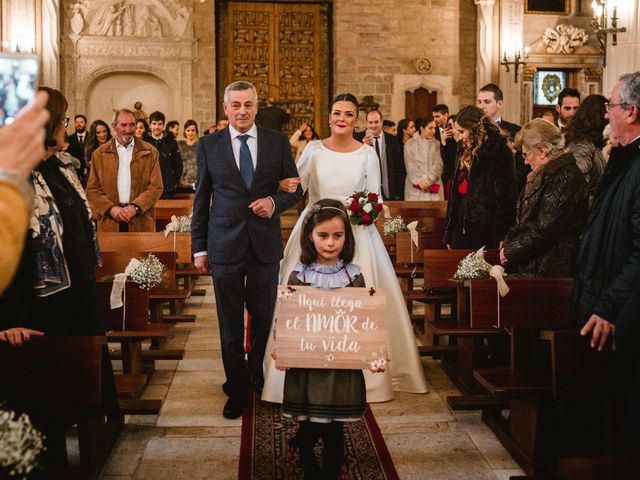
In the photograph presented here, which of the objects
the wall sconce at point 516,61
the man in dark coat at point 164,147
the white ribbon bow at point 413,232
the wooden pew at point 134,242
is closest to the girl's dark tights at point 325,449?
the wooden pew at point 134,242

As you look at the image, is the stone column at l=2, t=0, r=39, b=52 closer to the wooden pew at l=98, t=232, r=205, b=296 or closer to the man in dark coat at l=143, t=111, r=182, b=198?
the man in dark coat at l=143, t=111, r=182, b=198

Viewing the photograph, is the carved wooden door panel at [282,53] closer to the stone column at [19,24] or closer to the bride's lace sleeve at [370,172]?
the stone column at [19,24]

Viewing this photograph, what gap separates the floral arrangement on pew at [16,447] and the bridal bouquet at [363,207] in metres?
3.04

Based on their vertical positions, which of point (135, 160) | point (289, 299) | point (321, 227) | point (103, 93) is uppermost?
point (103, 93)

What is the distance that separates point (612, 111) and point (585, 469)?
1.48 meters

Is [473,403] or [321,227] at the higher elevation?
[321,227]

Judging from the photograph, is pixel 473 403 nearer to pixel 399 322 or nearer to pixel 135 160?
pixel 399 322

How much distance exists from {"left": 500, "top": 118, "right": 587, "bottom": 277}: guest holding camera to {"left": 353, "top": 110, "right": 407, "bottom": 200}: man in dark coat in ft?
Answer: 16.7

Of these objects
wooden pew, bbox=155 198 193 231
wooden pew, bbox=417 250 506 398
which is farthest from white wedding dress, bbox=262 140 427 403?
wooden pew, bbox=155 198 193 231

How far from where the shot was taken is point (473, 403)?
4.34 metres

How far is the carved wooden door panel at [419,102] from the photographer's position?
18125 millimetres

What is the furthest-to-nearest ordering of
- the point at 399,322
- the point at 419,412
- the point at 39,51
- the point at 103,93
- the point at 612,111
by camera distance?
1. the point at 103,93
2. the point at 39,51
3. the point at 399,322
4. the point at 419,412
5. the point at 612,111

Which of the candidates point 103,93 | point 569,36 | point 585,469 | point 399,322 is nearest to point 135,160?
point 399,322

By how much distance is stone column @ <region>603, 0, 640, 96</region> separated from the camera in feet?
29.9
